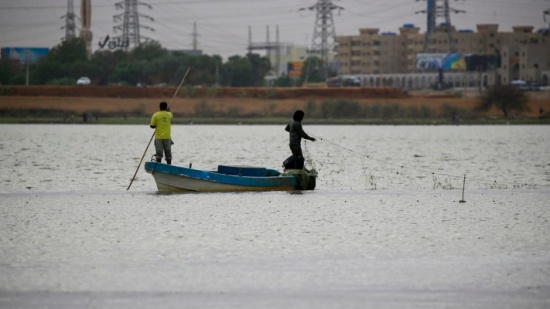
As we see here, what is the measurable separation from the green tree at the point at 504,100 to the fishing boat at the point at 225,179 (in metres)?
116

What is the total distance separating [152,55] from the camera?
191875 millimetres

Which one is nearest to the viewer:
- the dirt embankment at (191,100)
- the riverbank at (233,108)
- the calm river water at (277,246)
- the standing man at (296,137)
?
the calm river water at (277,246)

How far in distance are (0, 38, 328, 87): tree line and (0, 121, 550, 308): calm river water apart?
137283 mm

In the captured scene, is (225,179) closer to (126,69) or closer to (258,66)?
(126,69)

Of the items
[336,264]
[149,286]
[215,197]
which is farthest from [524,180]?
[149,286]

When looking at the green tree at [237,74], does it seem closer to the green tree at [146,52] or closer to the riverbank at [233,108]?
the green tree at [146,52]

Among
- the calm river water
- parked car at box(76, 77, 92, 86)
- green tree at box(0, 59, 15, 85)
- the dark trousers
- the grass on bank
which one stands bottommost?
the grass on bank

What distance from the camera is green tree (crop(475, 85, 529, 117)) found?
474ft

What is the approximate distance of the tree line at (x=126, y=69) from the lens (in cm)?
17350

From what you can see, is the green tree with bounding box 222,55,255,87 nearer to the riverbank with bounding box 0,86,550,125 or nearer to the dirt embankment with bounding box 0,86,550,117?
the dirt embankment with bounding box 0,86,550,117

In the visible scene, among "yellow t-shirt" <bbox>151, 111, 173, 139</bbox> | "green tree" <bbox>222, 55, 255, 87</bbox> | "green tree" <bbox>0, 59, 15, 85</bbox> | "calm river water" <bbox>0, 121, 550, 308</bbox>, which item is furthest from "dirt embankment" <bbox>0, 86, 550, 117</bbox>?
"yellow t-shirt" <bbox>151, 111, 173, 139</bbox>

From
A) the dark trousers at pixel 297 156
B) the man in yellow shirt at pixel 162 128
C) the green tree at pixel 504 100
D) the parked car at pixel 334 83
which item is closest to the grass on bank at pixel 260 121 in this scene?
the green tree at pixel 504 100

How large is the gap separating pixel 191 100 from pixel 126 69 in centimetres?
2525

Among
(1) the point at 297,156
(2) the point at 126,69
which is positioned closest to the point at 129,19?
(2) the point at 126,69
